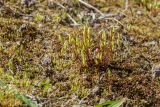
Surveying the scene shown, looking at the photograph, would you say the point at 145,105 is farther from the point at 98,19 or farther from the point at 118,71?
the point at 98,19

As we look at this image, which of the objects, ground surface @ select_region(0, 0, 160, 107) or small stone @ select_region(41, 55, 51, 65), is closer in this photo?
ground surface @ select_region(0, 0, 160, 107)

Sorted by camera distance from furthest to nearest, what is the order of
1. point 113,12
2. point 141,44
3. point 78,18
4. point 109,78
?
point 113,12 → point 78,18 → point 141,44 → point 109,78

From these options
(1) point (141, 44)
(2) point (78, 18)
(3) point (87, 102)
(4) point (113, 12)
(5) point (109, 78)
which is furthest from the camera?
(4) point (113, 12)

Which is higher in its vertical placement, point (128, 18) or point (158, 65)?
point (128, 18)

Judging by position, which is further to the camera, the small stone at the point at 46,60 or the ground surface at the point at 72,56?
the small stone at the point at 46,60

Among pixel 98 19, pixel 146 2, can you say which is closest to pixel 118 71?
pixel 98 19

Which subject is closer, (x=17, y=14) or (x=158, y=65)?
(x=158, y=65)

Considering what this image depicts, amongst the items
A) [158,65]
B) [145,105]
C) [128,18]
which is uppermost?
[128,18]

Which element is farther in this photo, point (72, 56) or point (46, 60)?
point (72, 56)
